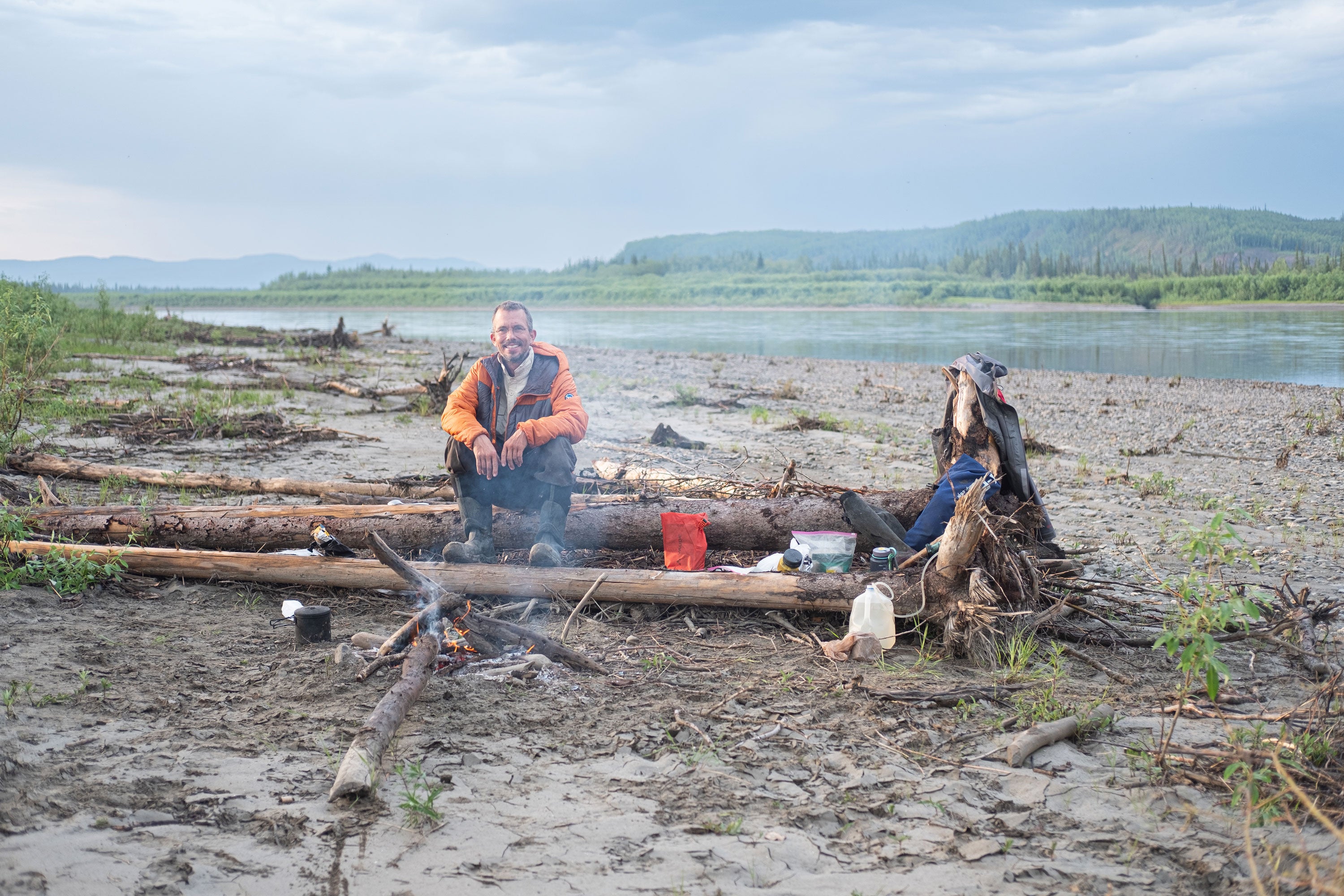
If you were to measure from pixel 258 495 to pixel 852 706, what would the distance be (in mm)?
5175

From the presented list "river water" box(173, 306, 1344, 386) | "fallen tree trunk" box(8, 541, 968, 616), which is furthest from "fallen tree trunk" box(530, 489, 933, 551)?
"river water" box(173, 306, 1344, 386)

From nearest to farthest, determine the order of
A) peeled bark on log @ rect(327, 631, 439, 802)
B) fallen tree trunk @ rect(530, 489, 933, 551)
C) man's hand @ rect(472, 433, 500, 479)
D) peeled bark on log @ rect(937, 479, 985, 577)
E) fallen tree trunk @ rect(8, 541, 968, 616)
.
Result: 1. peeled bark on log @ rect(327, 631, 439, 802)
2. peeled bark on log @ rect(937, 479, 985, 577)
3. fallen tree trunk @ rect(8, 541, 968, 616)
4. man's hand @ rect(472, 433, 500, 479)
5. fallen tree trunk @ rect(530, 489, 933, 551)

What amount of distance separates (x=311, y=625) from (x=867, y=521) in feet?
10.0

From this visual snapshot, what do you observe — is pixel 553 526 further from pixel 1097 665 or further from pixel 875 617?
pixel 1097 665

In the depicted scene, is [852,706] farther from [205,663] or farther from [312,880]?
[205,663]

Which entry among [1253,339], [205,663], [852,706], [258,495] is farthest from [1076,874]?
[1253,339]

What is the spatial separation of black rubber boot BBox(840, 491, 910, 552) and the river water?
60.9 ft

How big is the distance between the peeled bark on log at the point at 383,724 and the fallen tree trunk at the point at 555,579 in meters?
0.86

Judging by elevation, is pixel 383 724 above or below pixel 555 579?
below

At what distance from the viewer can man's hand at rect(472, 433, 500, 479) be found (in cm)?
496

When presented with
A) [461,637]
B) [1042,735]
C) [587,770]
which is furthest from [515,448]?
[1042,735]

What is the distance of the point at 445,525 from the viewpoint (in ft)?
17.8

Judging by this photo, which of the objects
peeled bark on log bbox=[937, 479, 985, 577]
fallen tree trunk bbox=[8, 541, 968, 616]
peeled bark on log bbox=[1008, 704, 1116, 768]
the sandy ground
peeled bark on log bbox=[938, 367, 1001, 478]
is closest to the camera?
the sandy ground

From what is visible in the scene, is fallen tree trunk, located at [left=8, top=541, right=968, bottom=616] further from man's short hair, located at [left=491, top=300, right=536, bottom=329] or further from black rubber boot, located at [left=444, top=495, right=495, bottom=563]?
man's short hair, located at [left=491, top=300, right=536, bottom=329]
